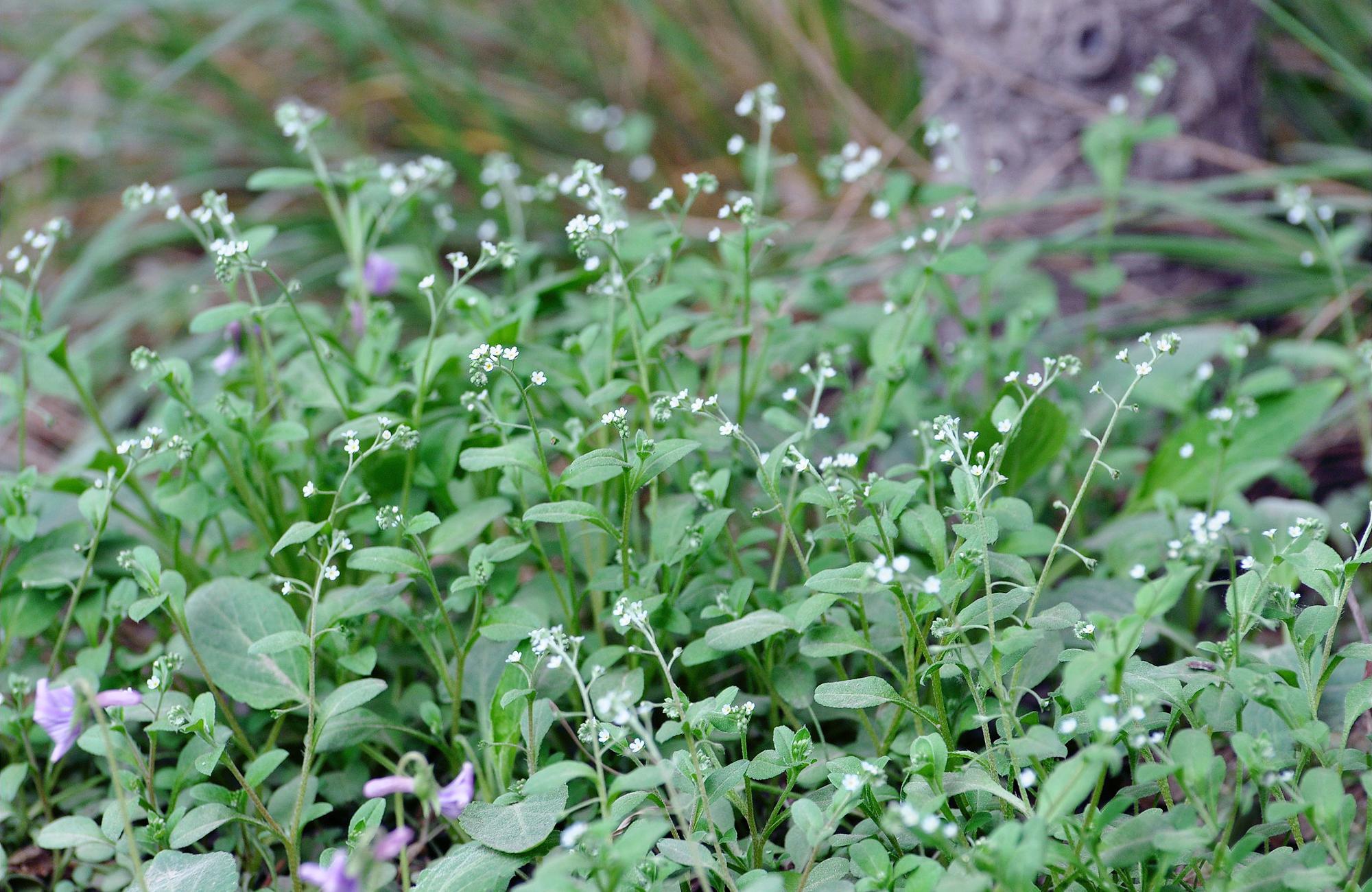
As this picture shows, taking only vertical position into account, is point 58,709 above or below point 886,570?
below

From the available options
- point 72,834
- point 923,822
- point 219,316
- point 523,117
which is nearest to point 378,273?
point 219,316

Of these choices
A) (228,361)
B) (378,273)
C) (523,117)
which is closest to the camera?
(228,361)

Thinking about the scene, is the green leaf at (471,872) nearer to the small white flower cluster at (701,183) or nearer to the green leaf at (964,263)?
the small white flower cluster at (701,183)

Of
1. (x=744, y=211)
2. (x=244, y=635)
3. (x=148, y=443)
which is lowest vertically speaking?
(x=244, y=635)

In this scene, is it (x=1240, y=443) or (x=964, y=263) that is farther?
(x=1240, y=443)

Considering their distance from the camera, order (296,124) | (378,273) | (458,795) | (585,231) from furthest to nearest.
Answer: (378,273), (296,124), (585,231), (458,795)

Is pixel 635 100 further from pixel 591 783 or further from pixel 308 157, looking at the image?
pixel 591 783

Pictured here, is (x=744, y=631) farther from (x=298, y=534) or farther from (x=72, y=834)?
(x=72, y=834)
